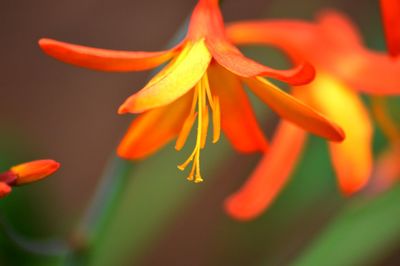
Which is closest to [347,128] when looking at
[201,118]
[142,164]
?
[201,118]

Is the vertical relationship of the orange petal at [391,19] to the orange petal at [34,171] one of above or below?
above

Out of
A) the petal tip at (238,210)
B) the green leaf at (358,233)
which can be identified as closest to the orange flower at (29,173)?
the petal tip at (238,210)

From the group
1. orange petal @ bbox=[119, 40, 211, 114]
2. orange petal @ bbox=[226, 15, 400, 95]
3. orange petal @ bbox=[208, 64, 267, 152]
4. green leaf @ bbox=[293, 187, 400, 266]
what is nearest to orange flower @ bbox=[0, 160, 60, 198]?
orange petal @ bbox=[119, 40, 211, 114]

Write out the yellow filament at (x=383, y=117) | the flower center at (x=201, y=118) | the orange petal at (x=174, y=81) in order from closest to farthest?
the orange petal at (x=174, y=81), the flower center at (x=201, y=118), the yellow filament at (x=383, y=117)

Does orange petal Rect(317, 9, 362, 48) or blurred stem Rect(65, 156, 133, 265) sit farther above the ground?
orange petal Rect(317, 9, 362, 48)

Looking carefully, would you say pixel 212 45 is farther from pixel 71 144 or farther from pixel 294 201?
pixel 71 144

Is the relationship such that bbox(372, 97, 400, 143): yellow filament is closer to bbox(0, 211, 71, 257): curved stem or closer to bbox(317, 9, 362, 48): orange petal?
bbox(317, 9, 362, 48): orange petal

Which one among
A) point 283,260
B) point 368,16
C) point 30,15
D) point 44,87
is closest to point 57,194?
point 44,87

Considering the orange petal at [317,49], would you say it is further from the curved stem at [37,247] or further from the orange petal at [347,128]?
the curved stem at [37,247]
